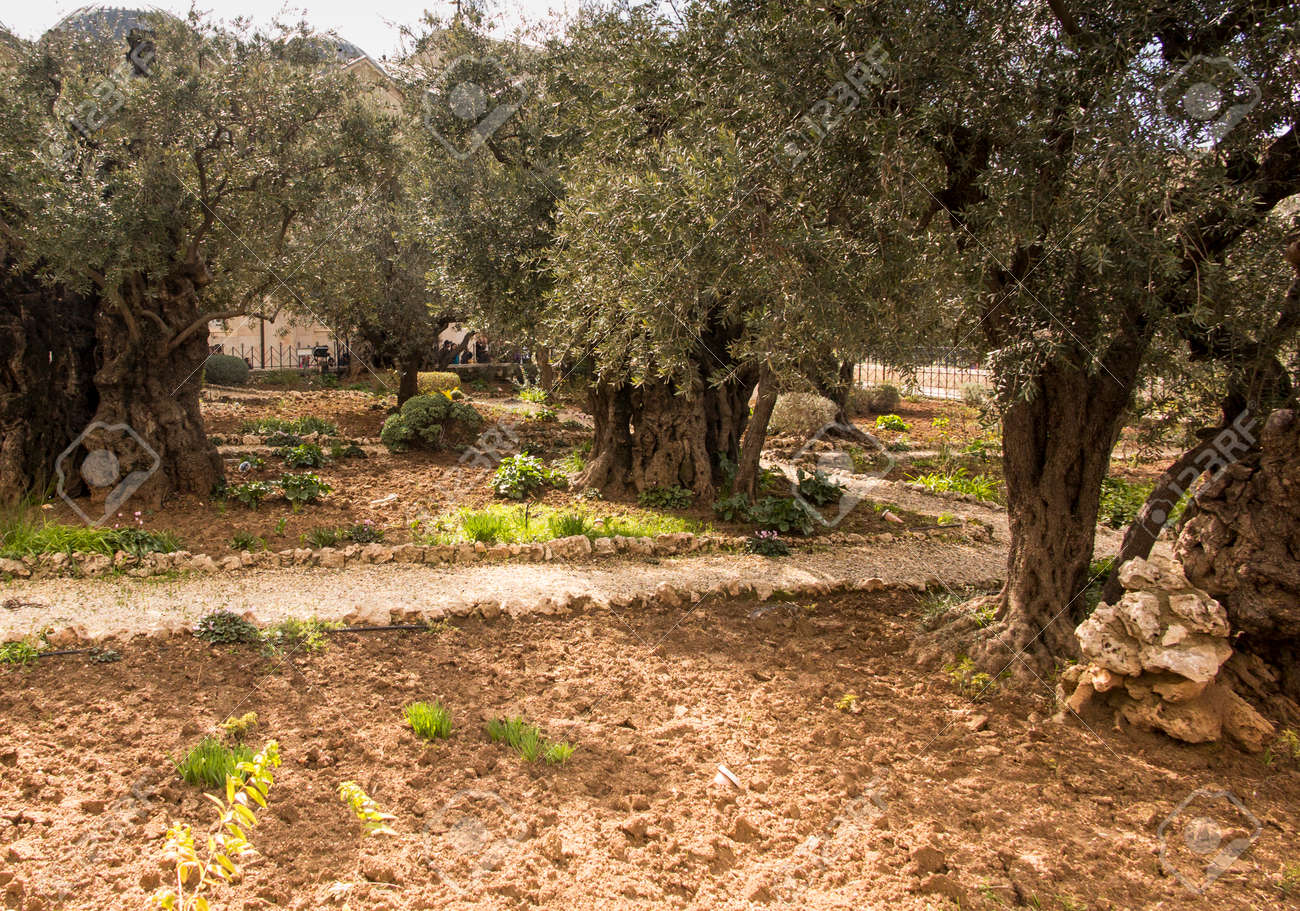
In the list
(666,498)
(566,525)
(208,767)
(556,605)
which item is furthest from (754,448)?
(208,767)

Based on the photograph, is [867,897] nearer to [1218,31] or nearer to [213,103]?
[1218,31]

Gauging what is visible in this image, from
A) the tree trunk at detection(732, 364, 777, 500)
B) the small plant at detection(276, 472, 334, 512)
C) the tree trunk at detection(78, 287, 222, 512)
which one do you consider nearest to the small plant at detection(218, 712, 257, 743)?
the small plant at detection(276, 472, 334, 512)

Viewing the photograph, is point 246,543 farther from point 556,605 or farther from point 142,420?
point 556,605

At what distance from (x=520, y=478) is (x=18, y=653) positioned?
5412 millimetres

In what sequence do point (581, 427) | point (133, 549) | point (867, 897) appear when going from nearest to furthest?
1. point (867, 897)
2. point (133, 549)
3. point (581, 427)

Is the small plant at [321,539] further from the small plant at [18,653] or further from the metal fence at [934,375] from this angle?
the metal fence at [934,375]

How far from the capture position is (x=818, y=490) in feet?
31.9

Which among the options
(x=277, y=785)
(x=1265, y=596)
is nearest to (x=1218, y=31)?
(x=1265, y=596)

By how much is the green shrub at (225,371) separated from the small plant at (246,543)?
13091 millimetres

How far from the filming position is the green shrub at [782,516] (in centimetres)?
888

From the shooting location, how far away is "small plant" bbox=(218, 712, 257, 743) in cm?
425

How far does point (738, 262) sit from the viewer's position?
15.0 ft

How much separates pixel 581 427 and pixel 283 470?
6149 millimetres

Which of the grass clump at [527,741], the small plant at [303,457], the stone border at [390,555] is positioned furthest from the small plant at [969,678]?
the small plant at [303,457]
